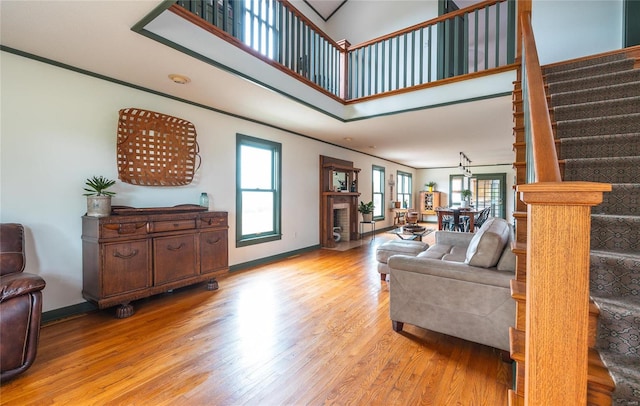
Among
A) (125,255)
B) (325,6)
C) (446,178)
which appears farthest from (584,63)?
(446,178)

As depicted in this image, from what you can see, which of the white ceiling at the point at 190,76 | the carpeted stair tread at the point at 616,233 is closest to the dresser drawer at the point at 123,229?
the white ceiling at the point at 190,76

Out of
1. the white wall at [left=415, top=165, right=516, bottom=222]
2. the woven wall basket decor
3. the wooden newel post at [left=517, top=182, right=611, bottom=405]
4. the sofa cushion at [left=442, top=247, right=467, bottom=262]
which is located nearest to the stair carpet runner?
the wooden newel post at [left=517, top=182, right=611, bottom=405]

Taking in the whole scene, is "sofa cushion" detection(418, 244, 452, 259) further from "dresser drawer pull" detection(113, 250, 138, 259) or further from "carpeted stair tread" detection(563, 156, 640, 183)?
"dresser drawer pull" detection(113, 250, 138, 259)

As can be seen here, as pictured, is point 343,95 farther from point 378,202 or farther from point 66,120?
point 378,202

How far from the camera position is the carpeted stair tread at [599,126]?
2.17 meters

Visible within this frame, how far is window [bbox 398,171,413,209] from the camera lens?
10673 millimetres

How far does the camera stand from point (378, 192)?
9.02 m

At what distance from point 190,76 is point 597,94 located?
12.9 ft

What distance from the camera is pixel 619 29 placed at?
389 cm

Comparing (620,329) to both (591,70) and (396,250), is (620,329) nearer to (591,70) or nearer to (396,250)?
(396,250)

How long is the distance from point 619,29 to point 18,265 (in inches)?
284

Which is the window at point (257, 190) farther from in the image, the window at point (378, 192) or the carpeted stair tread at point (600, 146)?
the window at point (378, 192)

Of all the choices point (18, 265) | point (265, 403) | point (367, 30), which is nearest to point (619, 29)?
point (367, 30)

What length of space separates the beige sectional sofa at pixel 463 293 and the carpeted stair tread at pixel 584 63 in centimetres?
237
